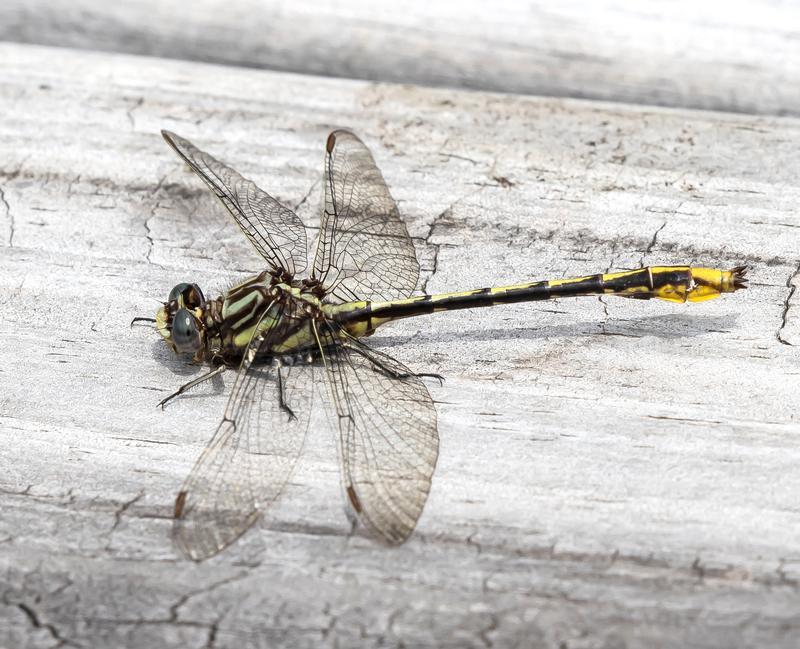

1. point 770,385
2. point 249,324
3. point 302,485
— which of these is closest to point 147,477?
point 302,485

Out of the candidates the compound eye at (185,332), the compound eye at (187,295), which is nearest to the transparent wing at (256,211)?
the compound eye at (187,295)

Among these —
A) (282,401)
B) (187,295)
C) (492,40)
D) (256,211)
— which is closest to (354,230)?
(256,211)

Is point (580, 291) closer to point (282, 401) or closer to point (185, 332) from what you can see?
point (282, 401)

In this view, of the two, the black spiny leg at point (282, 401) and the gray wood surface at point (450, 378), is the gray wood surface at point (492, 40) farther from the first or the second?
the black spiny leg at point (282, 401)

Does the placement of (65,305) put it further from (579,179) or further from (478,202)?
(579,179)

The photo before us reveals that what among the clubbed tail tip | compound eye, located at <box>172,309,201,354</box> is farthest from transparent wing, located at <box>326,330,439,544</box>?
the clubbed tail tip

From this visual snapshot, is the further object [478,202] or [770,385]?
[478,202]
